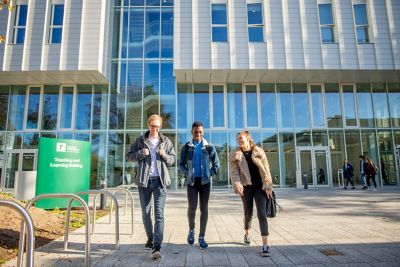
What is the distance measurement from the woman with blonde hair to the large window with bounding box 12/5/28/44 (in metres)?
18.4

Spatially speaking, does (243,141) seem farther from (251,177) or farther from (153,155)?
(153,155)

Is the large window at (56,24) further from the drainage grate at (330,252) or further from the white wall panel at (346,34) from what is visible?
the drainage grate at (330,252)

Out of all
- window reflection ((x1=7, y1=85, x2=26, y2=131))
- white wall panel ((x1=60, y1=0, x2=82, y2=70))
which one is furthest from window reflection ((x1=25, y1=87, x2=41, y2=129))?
white wall panel ((x1=60, y1=0, x2=82, y2=70))

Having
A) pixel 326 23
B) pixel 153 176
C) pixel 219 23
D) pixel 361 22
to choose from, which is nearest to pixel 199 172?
pixel 153 176

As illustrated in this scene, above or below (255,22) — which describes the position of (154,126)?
below

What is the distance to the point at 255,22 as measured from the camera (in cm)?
1797

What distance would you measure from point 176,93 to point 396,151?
14.7 meters

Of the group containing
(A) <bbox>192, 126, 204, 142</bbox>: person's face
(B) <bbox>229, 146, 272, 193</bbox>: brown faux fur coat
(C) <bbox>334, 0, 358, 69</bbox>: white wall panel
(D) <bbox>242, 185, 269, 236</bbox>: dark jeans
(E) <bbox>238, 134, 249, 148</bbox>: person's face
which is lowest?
(D) <bbox>242, 185, 269, 236</bbox>: dark jeans

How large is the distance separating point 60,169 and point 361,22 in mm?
18878

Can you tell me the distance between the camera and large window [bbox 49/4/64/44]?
17.8 metres

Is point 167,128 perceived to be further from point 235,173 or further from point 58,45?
point 235,173

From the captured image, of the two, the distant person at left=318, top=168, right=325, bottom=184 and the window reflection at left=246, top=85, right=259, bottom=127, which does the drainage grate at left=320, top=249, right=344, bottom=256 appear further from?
the distant person at left=318, top=168, right=325, bottom=184

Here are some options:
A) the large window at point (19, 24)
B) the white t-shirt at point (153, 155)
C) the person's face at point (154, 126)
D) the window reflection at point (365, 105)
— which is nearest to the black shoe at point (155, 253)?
the white t-shirt at point (153, 155)

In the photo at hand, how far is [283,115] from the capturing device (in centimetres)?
1883
